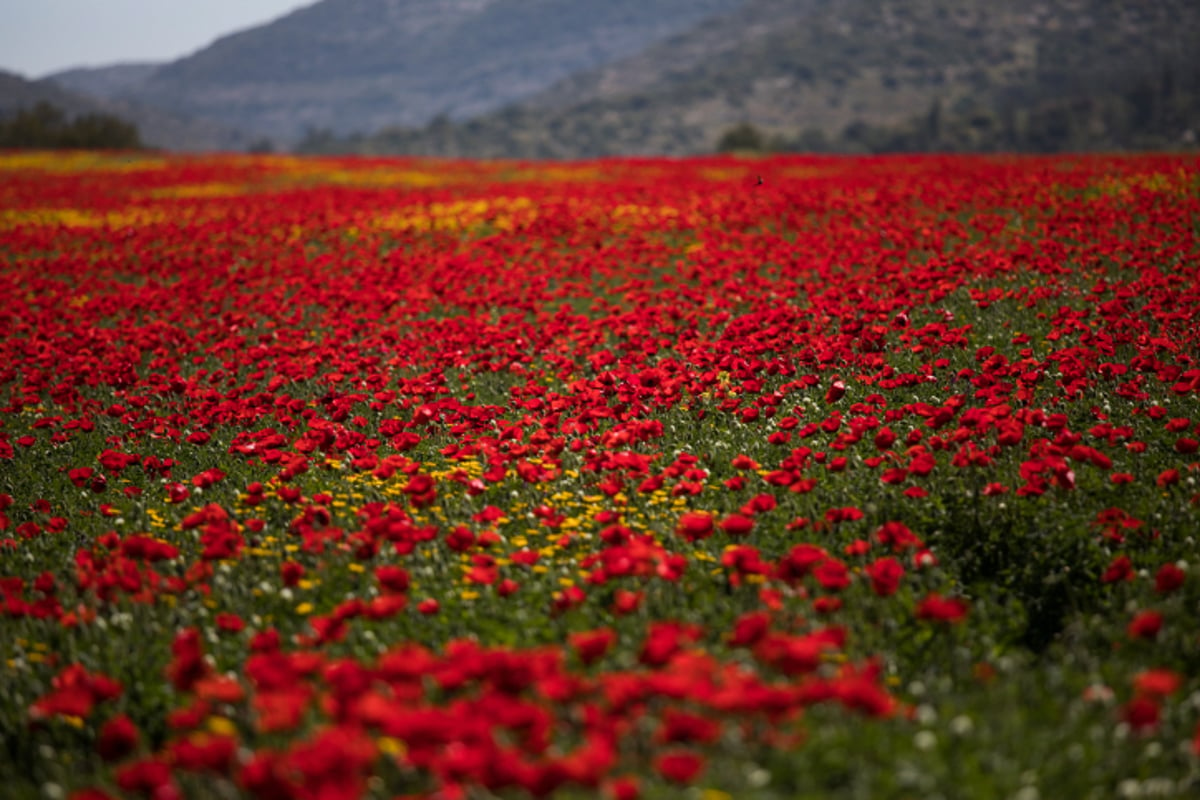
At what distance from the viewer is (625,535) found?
15.3 feet

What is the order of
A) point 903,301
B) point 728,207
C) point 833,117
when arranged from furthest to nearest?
1. point 833,117
2. point 728,207
3. point 903,301

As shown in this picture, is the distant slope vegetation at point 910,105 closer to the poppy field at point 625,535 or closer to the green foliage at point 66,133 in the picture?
the green foliage at point 66,133

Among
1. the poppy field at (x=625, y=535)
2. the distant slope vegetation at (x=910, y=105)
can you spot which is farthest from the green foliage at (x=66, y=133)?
the poppy field at (x=625, y=535)

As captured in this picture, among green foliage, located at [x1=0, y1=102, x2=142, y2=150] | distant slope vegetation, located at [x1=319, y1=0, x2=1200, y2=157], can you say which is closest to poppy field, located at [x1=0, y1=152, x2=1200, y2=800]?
green foliage, located at [x1=0, y1=102, x2=142, y2=150]

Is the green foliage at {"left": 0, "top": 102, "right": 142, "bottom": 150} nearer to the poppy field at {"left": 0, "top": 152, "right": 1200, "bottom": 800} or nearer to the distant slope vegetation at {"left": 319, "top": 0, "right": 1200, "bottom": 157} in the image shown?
the distant slope vegetation at {"left": 319, "top": 0, "right": 1200, "bottom": 157}

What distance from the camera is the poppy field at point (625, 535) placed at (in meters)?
3.12

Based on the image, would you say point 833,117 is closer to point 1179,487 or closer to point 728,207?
point 728,207

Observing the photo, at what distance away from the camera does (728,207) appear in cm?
2006

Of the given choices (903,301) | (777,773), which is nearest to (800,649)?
(777,773)

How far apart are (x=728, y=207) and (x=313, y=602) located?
1671cm

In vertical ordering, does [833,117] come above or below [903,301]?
above

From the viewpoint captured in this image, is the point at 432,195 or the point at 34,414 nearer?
the point at 34,414

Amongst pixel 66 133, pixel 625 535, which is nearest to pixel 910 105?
pixel 66 133

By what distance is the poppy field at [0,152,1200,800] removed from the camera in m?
3.12
